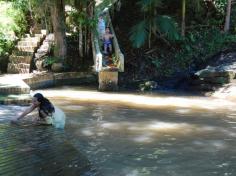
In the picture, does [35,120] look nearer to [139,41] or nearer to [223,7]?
[139,41]

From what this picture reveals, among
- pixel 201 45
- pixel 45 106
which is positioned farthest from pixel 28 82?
pixel 201 45

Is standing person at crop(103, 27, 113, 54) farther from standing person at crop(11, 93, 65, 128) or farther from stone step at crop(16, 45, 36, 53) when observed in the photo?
standing person at crop(11, 93, 65, 128)

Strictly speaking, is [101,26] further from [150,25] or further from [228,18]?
[228,18]

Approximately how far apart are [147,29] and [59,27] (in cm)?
386

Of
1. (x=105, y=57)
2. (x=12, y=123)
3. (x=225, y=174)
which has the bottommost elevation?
(x=225, y=174)

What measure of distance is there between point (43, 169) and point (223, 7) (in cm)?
1811

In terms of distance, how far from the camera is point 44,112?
9625mm

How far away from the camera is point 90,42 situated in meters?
20.4

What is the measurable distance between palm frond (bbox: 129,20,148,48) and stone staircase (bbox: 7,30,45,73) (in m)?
4.17

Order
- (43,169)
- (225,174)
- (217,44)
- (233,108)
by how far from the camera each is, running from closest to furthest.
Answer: (43,169) → (225,174) → (233,108) → (217,44)

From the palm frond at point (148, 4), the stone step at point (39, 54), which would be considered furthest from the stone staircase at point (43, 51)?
the palm frond at point (148, 4)

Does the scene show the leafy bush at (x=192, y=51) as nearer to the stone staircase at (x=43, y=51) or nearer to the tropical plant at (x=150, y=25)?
the tropical plant at (x=150, y=25)

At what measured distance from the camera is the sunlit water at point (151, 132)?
27.1 feet

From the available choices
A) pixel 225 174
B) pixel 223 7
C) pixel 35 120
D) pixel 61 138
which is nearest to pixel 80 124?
pixel 35 120
